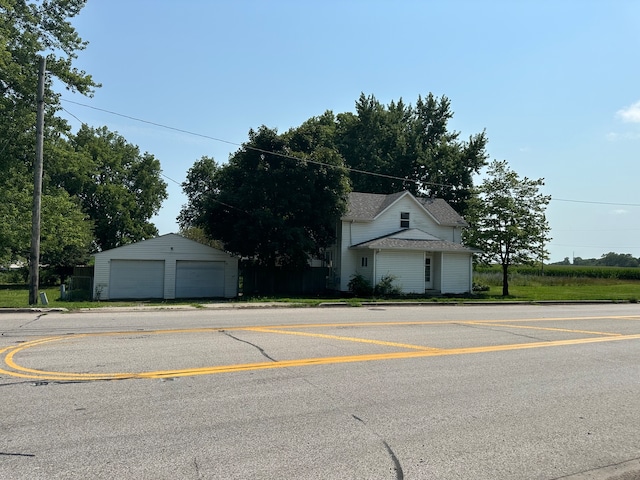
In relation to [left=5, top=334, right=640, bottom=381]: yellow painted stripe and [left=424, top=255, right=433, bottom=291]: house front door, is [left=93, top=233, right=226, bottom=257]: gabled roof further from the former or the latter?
[left=5, top=334, right=640, bottom=381]: yellow painted stripe

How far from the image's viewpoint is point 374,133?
56000 millimetres

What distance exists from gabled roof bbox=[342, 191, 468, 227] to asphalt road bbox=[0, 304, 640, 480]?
2156cm

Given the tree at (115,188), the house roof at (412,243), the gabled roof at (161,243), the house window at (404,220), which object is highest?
the tree at (115,188)

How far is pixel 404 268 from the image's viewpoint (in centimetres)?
3092

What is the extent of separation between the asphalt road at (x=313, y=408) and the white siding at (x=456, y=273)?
21.9m

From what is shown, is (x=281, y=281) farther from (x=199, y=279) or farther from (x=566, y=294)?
(x=566, y=294)

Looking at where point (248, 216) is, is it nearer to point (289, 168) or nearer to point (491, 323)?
point (289, 168)

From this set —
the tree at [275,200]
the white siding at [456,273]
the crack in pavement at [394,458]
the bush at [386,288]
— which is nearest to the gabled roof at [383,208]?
the tree at [275,200]

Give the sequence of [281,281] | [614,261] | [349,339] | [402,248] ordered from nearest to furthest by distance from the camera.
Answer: [349,339], [402,248], [281,281], [614,261]

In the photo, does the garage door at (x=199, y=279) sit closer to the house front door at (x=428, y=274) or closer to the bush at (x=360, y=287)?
the bush at (x=360, y=287)

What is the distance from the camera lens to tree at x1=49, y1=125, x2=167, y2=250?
52.0 m

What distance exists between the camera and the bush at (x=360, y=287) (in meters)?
29.0

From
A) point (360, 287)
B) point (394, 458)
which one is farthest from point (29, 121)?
point (394, 458)

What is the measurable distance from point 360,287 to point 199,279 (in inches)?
363
